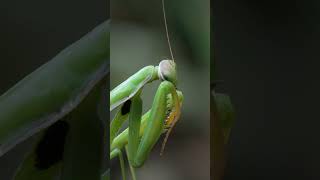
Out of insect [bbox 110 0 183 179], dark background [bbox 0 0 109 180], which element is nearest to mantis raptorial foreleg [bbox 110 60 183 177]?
insect [bbox 110 0 183 179]

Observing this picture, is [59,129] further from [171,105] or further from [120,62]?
[171,105]
